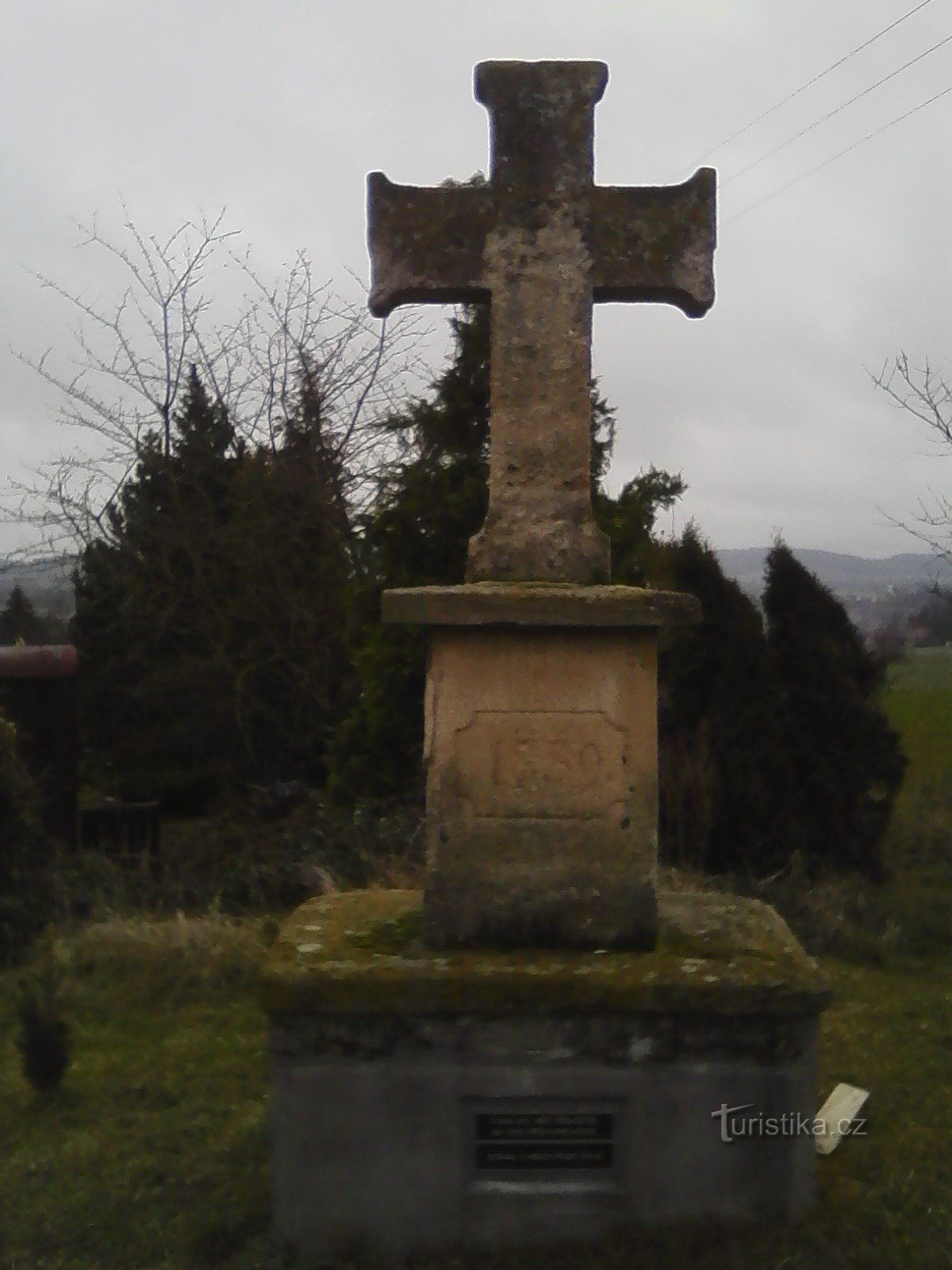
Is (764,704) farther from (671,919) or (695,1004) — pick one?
(695,1004)

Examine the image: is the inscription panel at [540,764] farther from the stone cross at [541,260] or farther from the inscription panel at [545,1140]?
the inscription panel at [545,1140]

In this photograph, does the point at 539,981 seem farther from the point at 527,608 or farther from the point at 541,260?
the point at 541,260

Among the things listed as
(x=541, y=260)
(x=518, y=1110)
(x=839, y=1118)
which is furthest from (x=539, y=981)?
(x=541, y=260)

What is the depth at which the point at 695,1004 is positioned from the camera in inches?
120

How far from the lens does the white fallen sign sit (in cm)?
359

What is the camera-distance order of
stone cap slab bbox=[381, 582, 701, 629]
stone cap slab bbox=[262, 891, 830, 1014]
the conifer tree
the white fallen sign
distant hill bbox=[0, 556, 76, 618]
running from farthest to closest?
1. distant hill bbox=[0, 556, 76, 618]
2. the conifer tree
3. the white fallen sign
4. stone cap slab bbox=[381, 582, 701, 629]
5. stone cap slab bbox=[262, 891, 830, 1014]

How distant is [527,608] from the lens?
10.4 ft

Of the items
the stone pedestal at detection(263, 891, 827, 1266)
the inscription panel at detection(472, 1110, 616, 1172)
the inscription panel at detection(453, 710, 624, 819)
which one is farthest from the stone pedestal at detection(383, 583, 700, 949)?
the inscription panel at detection(472, 1110, 616, 1172)

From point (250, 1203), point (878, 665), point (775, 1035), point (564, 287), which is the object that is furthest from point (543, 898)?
point (878, 665)

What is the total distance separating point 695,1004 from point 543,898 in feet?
1.64

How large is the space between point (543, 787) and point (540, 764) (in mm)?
64

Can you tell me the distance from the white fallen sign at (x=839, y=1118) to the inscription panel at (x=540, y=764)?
1.21 metres

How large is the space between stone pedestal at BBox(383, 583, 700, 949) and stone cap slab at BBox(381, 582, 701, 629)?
3.3 inches

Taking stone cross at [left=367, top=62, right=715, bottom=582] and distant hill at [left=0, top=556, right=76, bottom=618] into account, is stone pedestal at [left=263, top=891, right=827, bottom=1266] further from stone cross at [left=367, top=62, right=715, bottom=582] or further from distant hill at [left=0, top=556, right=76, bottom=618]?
distant hill at [left=0, top=556, right=76, bottom=618]
